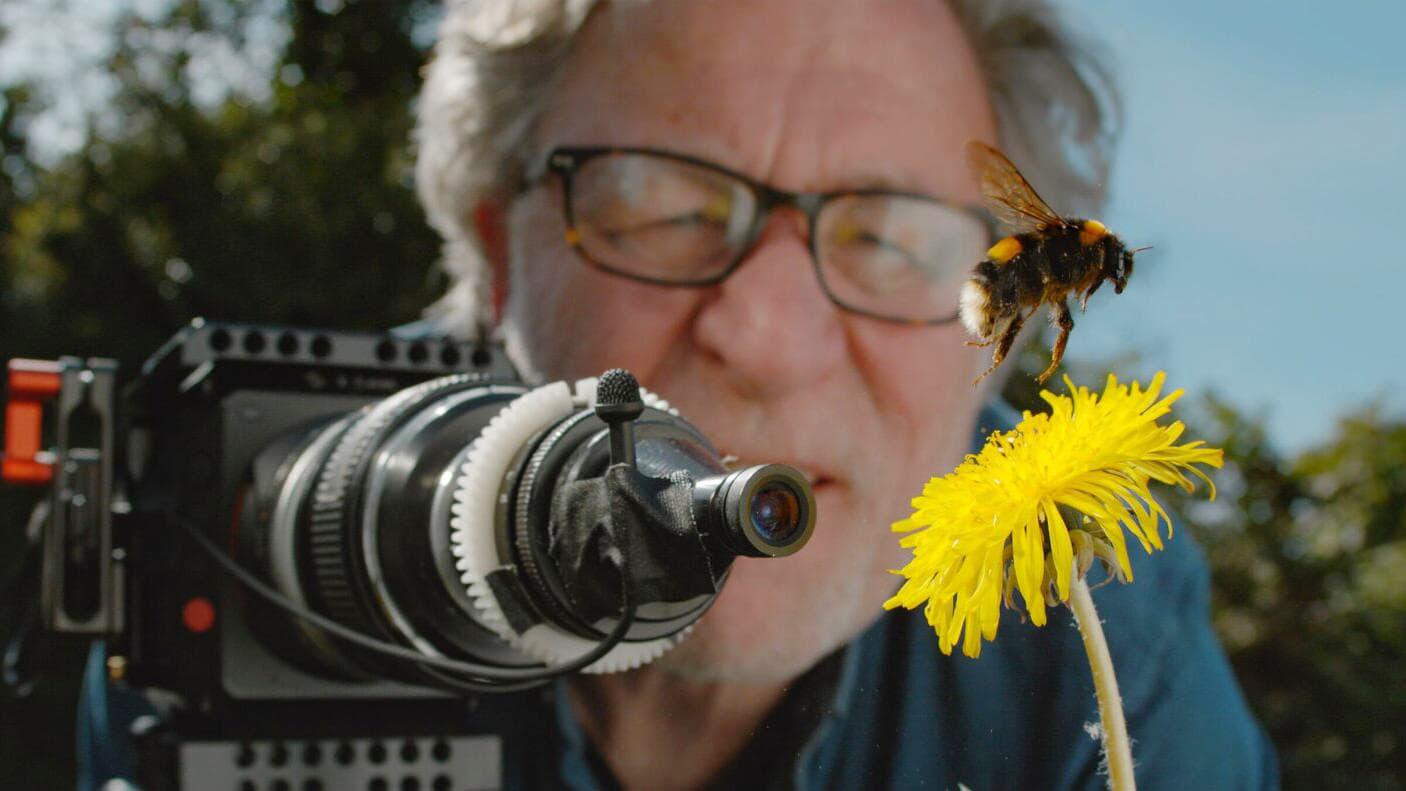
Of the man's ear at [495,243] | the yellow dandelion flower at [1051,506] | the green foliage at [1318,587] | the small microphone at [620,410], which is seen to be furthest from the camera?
the man's ear at [495,243]

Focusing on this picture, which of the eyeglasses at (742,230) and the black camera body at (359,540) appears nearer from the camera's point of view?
the black camera body at (359,540)

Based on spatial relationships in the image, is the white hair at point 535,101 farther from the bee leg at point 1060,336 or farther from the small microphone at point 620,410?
the small microphone at point 620,410

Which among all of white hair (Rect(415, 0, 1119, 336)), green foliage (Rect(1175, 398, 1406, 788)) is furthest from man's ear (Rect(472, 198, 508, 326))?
green foliage (Rect(1175, 398, 1406, 788))

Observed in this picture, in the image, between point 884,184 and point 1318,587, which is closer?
point 884,184

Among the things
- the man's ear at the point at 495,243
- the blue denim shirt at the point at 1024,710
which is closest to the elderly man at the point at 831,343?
the blue denim shirt at the point at 1024,710

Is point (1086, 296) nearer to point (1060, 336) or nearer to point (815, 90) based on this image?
point (1060, 336)

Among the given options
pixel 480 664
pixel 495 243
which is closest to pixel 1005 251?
pixel 480 664

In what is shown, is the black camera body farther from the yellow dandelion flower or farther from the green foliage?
the green foliage

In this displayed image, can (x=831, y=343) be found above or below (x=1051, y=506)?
above
